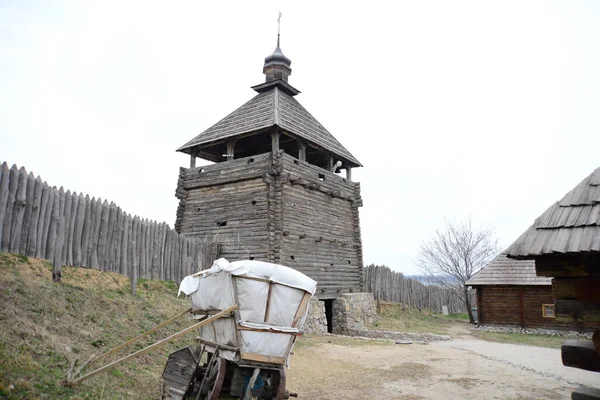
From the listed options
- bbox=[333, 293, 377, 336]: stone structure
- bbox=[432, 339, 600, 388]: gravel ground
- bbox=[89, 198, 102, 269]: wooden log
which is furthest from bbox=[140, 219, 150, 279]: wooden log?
bbox=[432, 339, 600, 388]: gravel ground

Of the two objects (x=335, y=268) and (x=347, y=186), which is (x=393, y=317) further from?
(x=347, y=186)

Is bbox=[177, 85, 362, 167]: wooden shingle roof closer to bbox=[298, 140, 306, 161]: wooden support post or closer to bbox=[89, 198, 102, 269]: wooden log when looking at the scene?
bbox=[298, 140, 306, 161]: wooden support post

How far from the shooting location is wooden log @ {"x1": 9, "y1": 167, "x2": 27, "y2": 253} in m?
8.03

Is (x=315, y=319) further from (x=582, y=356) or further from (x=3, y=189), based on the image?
(x=582, y=356)

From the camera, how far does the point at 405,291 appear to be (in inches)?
984

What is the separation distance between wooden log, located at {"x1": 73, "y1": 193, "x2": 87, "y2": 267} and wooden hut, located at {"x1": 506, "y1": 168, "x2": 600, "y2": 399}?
9396 mm

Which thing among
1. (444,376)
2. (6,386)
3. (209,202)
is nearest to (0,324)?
(6,386)

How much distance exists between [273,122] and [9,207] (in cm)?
949

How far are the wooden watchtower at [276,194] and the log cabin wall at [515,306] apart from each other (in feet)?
22.3

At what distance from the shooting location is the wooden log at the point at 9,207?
7855 mm

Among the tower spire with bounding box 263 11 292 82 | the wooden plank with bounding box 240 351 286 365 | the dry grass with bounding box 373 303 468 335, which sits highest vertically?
the tower spire with bounding box 263 11 292 82

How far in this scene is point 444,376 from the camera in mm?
8484

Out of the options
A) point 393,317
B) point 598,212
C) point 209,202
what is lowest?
point 393,317

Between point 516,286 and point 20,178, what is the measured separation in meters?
20.3
